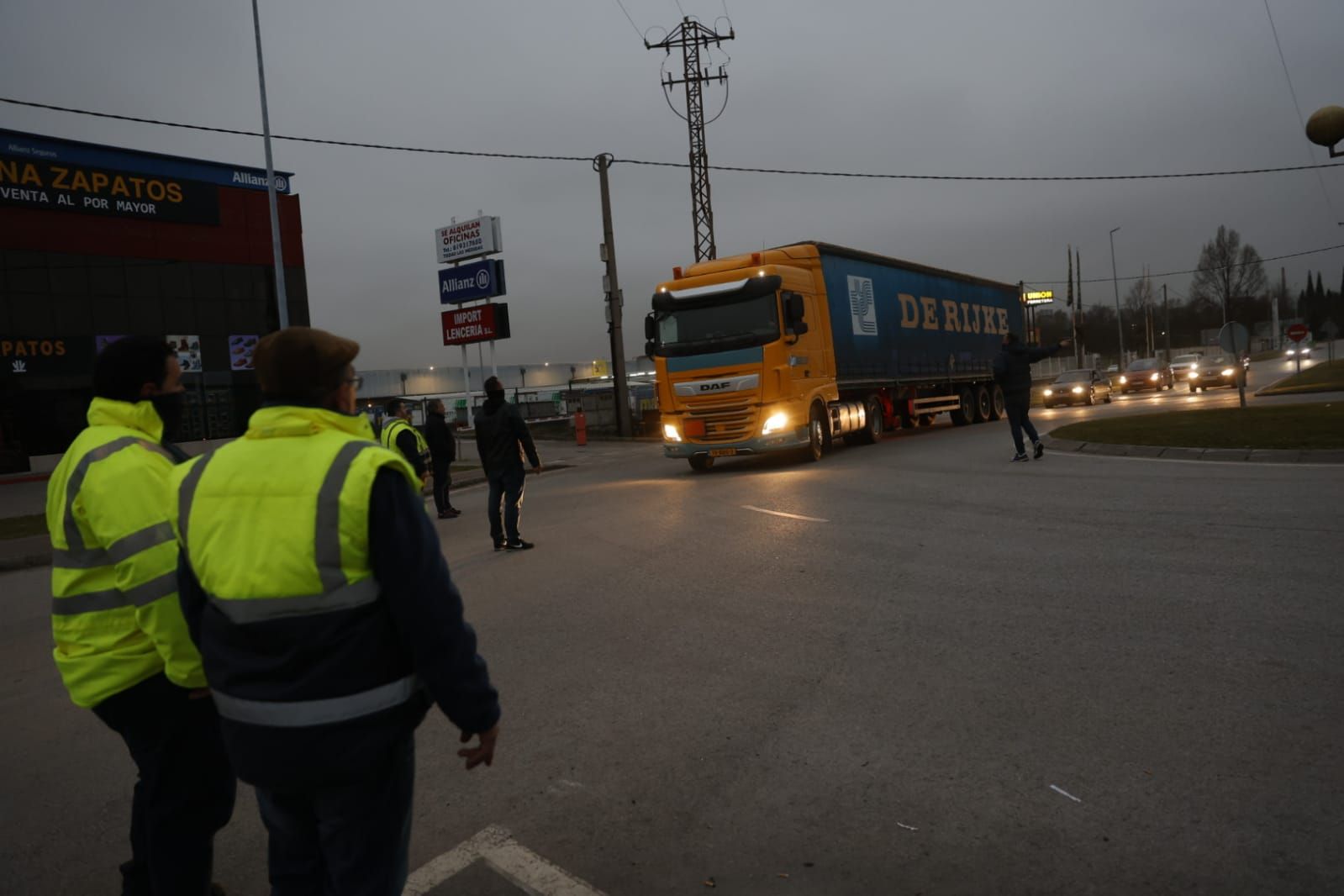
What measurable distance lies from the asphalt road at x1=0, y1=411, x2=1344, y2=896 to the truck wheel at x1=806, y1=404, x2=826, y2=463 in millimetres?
7980

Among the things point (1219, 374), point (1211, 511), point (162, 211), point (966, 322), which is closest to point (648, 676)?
point (1211, 511)

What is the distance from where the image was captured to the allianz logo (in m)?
15.8

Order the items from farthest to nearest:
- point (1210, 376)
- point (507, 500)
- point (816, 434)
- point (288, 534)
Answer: point (1210, 376) → point (816, 434) → point (507, 500) → point (288, 534)

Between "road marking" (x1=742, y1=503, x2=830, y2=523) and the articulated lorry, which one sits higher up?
the articulated lorry

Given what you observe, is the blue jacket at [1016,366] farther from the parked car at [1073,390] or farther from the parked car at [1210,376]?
the parked car at [1210,376]

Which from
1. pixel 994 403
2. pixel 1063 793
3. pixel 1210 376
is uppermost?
pixel 1210 376

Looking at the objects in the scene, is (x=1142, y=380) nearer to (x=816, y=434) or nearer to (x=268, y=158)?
(x=816, y=434)

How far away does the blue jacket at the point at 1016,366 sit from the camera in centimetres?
1458

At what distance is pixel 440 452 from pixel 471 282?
20.7m

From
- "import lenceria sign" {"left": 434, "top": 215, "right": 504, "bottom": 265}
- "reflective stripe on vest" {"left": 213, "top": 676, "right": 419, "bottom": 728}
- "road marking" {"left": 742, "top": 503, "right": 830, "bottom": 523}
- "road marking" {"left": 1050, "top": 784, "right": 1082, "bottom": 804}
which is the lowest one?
"road marking" {"left": 1050, "top": 784, "right": 1082, "bottom": 804}

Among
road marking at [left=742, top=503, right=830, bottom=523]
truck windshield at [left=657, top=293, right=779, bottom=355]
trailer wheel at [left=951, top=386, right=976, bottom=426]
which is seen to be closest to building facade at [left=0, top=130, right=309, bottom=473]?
truck windshield at [left=657, top=293, right=779, bottom=355]

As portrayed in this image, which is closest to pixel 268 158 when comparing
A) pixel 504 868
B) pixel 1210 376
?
pixel 504 868

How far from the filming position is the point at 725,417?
16.1m

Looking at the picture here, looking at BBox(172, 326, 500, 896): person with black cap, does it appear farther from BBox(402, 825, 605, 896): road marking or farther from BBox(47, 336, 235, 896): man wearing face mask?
BBox(402, 825, 605, 896): road marking
